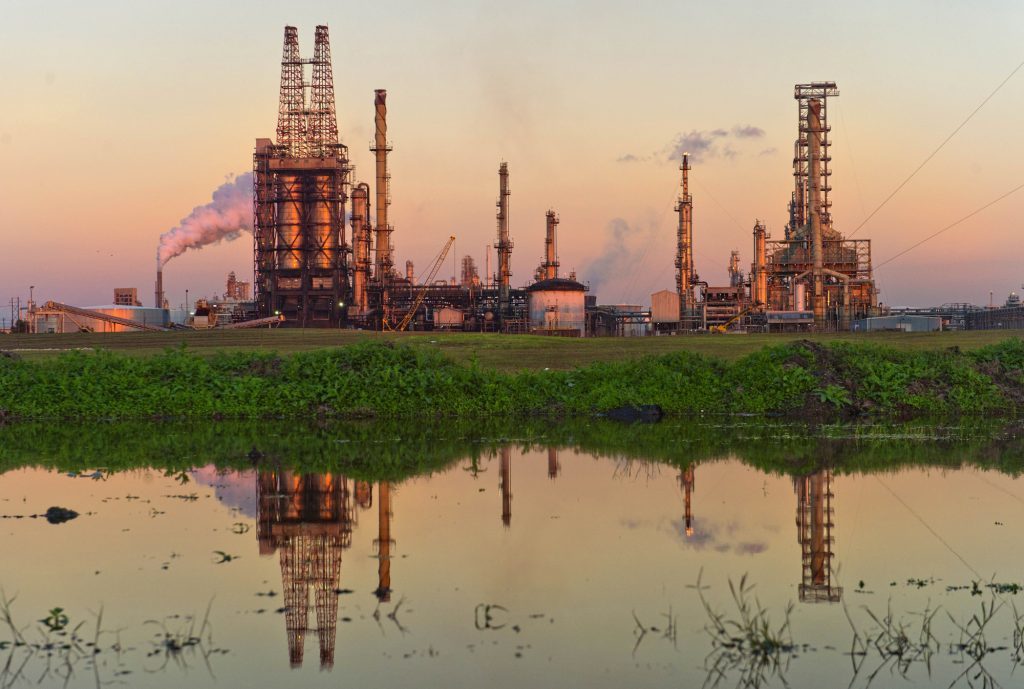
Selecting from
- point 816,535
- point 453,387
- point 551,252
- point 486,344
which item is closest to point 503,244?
point 551,252

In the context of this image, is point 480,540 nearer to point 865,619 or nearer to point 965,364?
point 865,619

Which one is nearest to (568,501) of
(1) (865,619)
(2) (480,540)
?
(2) (480,540)

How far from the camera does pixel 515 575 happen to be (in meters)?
10.3

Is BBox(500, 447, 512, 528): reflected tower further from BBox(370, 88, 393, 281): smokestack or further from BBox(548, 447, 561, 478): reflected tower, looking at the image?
BBox(370, 88, 393, 281): smokestack

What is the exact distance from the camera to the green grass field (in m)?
40.5

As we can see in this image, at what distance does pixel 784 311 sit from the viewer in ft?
333

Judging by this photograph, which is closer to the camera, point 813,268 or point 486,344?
point 486,344

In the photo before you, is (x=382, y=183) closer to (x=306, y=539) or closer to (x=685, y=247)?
(x=685, y=247)

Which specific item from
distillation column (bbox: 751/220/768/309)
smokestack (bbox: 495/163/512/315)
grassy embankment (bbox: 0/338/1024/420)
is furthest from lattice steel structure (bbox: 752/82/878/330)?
grassy embankment (bbox: 0/338/1024/420)

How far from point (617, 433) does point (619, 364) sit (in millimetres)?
Result: 6422

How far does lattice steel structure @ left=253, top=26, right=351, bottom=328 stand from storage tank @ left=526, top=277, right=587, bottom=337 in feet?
64.8

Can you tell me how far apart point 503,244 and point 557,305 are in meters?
13.2

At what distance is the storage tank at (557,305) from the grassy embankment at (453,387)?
68.8 m

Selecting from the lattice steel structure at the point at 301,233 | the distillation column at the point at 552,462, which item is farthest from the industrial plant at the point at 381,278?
the distillation column at the point at 552,462
